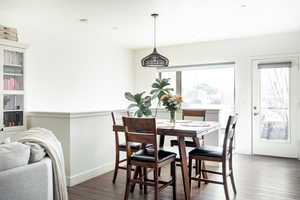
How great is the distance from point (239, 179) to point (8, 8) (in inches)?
160

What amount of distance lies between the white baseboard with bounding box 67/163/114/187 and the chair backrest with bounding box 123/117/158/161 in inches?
47.5

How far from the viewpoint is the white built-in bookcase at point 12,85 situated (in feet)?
12.3

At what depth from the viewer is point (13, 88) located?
3.91 metres

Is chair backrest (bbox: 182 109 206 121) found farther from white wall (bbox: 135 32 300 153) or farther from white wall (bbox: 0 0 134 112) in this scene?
white wall (bbox: 0 0 134 112)

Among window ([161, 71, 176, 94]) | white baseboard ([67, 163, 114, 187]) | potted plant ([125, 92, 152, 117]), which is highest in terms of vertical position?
window ([161, 71, 176, 94])

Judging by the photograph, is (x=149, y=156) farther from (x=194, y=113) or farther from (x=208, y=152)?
(x=194, y=113)

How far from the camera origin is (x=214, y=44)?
5.84 m

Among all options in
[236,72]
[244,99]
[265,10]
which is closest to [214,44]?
[236,72]

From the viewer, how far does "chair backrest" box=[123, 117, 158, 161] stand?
2.74 metres

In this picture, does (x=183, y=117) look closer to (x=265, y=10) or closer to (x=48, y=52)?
(x=265, y=10)

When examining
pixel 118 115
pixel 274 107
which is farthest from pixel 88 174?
pixel 274 107

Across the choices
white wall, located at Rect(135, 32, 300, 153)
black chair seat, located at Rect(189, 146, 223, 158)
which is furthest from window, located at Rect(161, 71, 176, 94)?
black chair seat, located at Rect(189, 146, 223, 158)

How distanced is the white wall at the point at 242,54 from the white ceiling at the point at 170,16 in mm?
245

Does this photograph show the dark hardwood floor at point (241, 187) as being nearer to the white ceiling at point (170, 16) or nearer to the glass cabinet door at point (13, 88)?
the glass cabinet door at point (13, 88)
